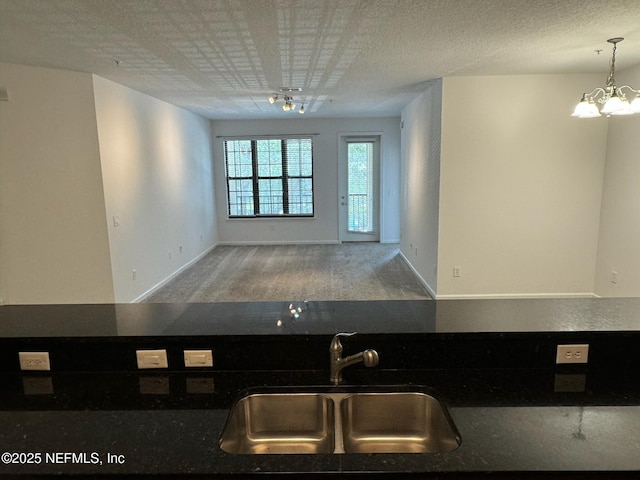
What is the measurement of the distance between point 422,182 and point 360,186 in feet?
10.3

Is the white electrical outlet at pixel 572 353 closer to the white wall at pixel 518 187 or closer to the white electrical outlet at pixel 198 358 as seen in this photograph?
the white electrical outlet at pixel 198 358

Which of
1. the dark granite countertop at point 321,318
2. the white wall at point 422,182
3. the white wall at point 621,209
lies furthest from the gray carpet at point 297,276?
the dark granite countertop at point 321,318

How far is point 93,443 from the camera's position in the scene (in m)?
1.06

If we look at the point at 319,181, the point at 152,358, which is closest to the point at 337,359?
the point at 152,358

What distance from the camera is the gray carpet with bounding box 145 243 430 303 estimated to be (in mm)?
5082

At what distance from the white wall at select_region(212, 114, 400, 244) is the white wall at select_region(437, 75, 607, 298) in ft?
12.2

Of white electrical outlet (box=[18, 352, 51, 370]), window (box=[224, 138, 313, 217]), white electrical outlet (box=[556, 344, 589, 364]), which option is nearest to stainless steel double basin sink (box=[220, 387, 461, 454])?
white electrical outlet (box=[556, 344, 589, 364])

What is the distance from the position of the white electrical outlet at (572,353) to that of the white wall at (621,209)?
11.0 ft

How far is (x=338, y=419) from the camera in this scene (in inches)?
51.1

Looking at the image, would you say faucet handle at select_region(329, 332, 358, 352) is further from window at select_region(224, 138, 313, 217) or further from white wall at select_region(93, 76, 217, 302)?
window at select_region(224, 138, 313, 217)

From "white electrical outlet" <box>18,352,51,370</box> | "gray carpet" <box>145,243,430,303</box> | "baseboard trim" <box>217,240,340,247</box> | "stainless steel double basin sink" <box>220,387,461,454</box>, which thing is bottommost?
"gray carpet" <box>145,243,430,303</box>

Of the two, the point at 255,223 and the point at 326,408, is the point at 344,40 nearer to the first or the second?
the point at 326,408

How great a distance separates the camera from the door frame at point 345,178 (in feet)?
27.0

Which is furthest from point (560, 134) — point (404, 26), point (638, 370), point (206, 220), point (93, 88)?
point (206, 220)
